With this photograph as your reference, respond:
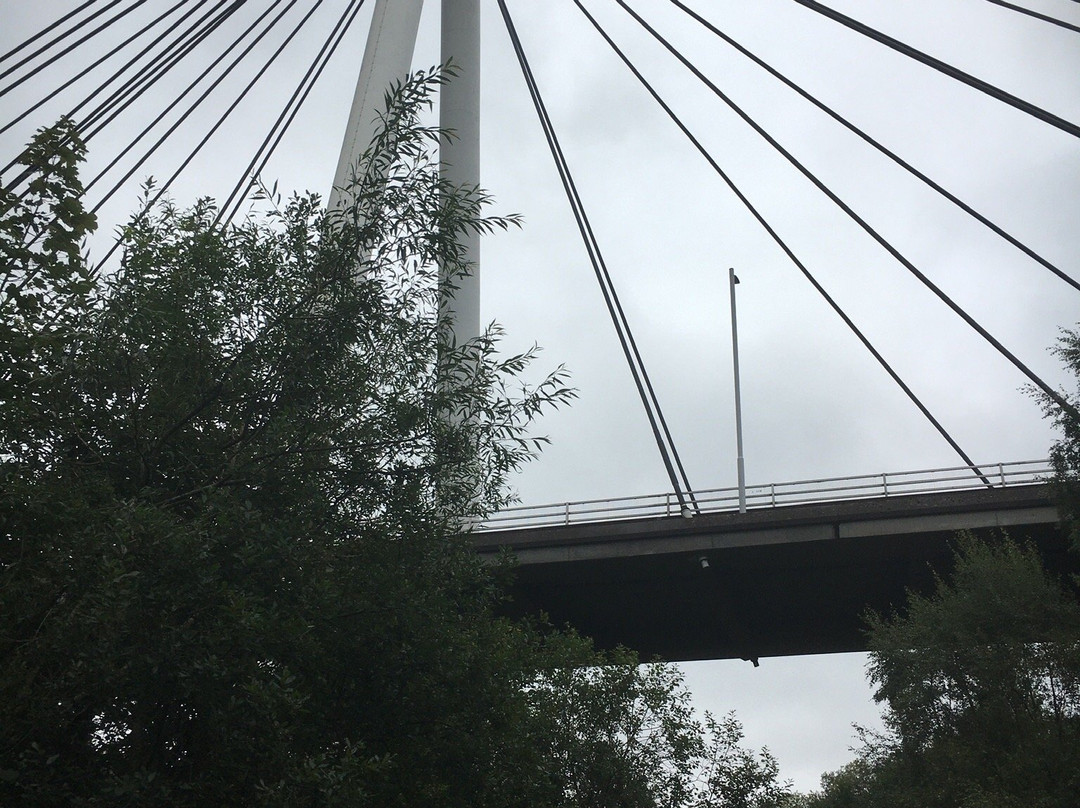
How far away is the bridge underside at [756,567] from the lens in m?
27.0

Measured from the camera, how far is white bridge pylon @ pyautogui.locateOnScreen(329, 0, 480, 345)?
18109 mm

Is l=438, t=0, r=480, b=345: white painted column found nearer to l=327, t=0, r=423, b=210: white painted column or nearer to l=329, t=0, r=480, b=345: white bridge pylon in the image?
l=329, t=0, r=480, b=345: white bridge pylon

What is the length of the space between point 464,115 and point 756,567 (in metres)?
14.1

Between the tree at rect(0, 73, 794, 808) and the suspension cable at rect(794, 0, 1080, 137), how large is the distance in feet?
27.1

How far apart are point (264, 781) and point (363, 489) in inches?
126

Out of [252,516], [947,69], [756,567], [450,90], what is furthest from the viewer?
[756,567]

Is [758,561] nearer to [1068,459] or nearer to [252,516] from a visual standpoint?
[1068,459]

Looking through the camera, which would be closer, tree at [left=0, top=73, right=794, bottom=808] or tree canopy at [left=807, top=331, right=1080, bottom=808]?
tree at [left=0, top=73, right=794, bottom=808]

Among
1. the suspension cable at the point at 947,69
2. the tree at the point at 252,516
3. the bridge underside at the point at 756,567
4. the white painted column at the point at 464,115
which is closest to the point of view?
the tree at the point at 252,516

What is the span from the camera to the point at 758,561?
28797mm

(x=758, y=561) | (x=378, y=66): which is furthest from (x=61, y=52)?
(x=758, y=561)

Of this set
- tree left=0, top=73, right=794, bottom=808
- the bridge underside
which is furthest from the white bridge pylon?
the bridge underside

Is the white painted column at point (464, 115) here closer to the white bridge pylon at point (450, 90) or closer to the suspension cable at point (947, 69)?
the white bridge pylon at point (450, 90)

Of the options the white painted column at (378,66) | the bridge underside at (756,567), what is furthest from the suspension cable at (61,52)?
the bridge underside at (756,567)
